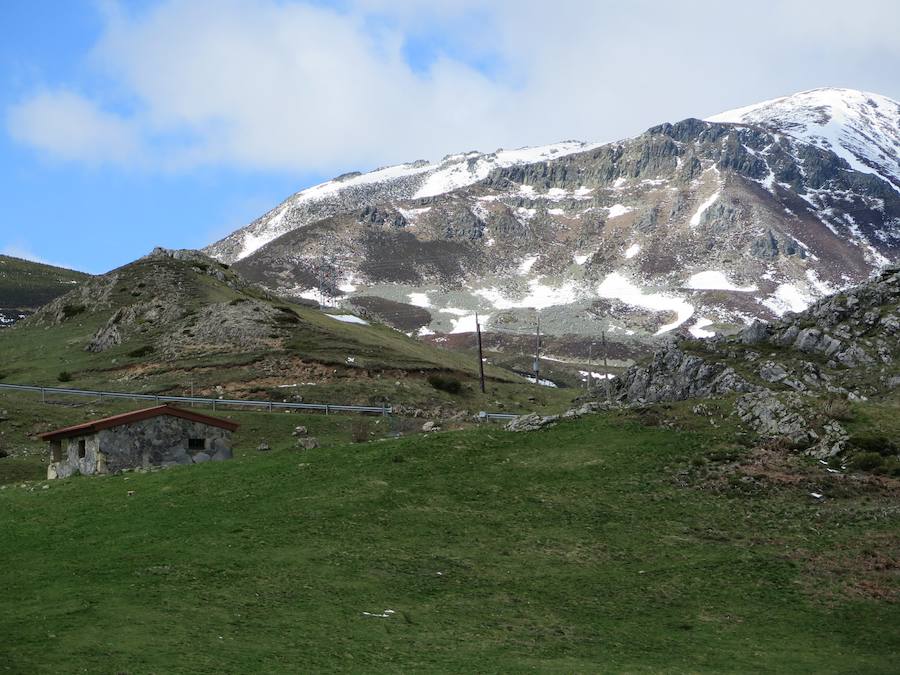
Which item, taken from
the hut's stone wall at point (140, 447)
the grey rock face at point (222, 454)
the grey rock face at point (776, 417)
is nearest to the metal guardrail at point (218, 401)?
the grey rock face at point (222, 454)

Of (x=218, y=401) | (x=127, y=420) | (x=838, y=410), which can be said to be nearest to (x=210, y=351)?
(x=218, y=401)

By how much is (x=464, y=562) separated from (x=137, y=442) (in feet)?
76.3

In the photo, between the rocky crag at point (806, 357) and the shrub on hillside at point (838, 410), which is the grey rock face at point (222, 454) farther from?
the shrub on hillside at point (838, 410)

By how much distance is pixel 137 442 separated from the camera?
48.9 meters

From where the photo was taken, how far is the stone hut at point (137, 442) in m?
A: 48.2

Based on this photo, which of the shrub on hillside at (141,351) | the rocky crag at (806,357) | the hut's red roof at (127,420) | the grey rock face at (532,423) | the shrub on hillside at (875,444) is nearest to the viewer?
the shrub on hillside at (875,444)

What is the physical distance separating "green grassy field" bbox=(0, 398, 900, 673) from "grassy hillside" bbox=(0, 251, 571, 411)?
1902 inches

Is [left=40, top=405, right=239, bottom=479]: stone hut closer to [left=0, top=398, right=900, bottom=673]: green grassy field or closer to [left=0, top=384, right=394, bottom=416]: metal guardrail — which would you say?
[left=0, top=398, right=900, bottom=673]: green grassy field

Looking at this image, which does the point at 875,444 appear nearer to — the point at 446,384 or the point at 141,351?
the point at 446,384

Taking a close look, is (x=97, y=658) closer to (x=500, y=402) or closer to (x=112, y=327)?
(x=500, y=402)

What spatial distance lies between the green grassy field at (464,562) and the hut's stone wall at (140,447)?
241 inches

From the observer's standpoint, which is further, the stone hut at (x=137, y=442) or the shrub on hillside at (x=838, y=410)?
the stone hut at (x=137, y=442)

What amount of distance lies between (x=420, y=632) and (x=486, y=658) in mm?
2306

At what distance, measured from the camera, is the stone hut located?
1896 inches
